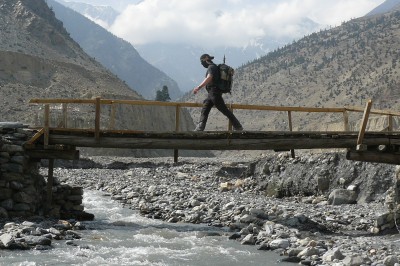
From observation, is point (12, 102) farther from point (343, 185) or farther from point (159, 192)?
point (343, 185)

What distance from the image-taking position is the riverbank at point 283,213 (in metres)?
13.3

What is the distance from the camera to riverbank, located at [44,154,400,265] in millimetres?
13344

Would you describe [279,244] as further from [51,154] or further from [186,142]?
[51,154]

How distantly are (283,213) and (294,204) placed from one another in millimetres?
3437

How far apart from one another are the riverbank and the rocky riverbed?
0.07ft

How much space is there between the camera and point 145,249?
14.3m

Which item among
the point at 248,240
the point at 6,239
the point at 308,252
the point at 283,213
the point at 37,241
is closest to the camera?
the point at 308,252

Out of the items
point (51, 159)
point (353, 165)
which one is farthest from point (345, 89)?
point (51, 159)

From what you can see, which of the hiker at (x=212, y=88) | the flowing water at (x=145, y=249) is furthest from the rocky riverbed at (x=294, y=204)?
the hiker at (x=212, y=88)

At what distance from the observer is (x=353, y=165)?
2367cm

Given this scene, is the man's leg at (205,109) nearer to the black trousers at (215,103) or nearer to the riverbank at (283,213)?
the black trousers at (215,103)

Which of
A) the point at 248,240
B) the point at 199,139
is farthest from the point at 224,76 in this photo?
the point at 248,240

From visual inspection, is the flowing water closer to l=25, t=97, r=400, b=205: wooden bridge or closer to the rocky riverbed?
the rocky riverbed

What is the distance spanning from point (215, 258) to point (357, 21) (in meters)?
186
